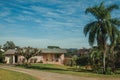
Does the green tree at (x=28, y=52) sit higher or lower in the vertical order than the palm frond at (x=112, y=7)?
lower

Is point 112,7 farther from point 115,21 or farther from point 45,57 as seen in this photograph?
point 45,57

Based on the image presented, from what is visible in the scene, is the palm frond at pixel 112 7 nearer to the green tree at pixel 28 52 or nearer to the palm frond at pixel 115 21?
the palm frond at pixel 115 21

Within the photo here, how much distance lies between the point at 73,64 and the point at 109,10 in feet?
73.5

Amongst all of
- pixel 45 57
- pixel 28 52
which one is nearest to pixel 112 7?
pixel 28 52

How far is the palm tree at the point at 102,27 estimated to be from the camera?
98.6ft

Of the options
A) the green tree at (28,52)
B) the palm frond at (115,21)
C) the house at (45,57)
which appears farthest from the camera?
the house at (45,57)

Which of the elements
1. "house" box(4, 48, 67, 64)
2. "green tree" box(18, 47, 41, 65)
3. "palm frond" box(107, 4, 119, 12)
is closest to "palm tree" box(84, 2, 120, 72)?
"palm frond" box(107, 4, 119, 12)

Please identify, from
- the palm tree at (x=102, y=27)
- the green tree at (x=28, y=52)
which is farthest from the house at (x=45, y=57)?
the palm tree at (x=102, y=27)


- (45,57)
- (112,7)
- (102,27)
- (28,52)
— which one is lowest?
(45,57)

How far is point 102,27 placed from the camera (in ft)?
99.9

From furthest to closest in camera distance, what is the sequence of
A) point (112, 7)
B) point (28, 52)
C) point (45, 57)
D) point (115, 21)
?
point (45, 57) → point (28, 52) → point (112, 7) → point (115, 21)

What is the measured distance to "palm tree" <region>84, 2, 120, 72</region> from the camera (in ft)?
98.6

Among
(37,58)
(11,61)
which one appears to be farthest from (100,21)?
(11,61)

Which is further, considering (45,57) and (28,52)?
(45,57)
